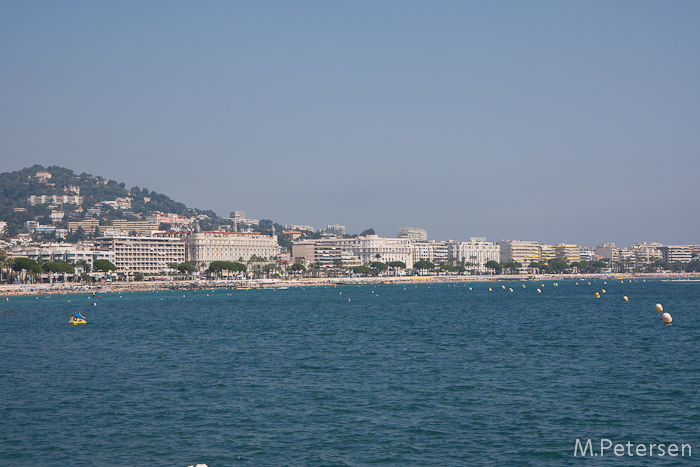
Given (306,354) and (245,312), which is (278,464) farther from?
(245,312)

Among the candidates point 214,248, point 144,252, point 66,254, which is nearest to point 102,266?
point 66,254

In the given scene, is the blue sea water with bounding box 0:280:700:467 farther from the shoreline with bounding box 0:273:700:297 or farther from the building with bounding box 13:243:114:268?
the building with bounding box 13:243:114:268

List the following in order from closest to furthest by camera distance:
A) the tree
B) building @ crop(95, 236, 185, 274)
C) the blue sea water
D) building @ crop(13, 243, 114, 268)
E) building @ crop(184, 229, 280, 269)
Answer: the blue sea water
the tree
building @ crop(13, 243, 114, 268)
building @ crop(95, 236, 185, 274)
building @ crop(184, 229, 280, 269)

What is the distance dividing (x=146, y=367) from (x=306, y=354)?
7030mm

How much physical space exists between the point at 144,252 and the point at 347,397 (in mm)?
163220

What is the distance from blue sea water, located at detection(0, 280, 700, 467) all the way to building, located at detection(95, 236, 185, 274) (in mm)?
136088

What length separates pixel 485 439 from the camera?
681 inches

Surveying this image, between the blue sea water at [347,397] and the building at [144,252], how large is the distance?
446 ft

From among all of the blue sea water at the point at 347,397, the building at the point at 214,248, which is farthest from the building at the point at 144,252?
the blue sea water at the point at 347,397

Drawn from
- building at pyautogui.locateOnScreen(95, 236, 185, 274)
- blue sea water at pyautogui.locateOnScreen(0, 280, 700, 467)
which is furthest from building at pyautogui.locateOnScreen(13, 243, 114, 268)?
blue sea water at pyautogui.locateOnScreen(0, 280, 700, 467)

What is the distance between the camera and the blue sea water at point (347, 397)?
16594mm

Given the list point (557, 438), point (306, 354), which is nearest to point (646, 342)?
point (306, 354)

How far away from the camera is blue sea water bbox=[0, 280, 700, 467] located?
1659 cm

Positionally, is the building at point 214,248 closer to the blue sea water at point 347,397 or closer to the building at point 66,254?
the building at point 66,254
